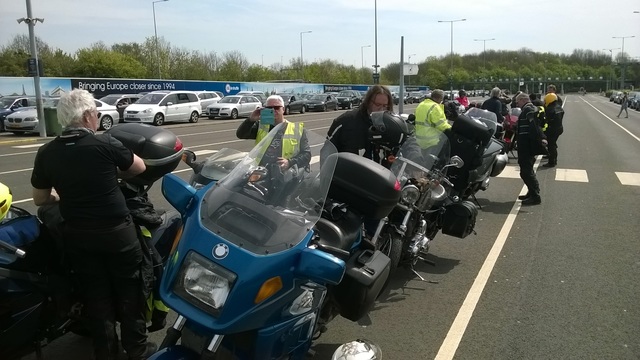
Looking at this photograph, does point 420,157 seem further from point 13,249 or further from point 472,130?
point 13,249

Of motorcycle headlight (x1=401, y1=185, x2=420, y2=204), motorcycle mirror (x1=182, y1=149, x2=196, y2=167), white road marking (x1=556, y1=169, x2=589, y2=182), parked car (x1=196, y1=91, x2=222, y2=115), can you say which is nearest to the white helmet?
motorcycle mirror (x1=182, y1=149, x2=196, y2=167)

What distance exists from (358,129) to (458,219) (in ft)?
4.56

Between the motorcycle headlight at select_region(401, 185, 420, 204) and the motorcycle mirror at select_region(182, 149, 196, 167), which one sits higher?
the motorcycle mirror at select_region(182, 149, 196, 167)

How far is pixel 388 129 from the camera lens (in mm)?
4961

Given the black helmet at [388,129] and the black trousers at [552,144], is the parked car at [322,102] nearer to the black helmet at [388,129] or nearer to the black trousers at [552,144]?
the black trousers at [552,144]

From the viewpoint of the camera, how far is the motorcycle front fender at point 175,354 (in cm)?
235

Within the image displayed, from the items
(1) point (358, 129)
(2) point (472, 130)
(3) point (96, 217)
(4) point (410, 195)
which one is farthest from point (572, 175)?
(3) point (96, 217)

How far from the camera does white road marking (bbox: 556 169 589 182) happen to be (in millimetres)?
11227

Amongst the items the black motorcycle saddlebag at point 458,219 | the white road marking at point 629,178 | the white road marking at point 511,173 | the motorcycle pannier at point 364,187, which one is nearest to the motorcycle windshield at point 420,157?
the black motorcycle saddlebag at point 458,219

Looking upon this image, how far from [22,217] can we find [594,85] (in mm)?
151811

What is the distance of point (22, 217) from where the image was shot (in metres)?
3.23

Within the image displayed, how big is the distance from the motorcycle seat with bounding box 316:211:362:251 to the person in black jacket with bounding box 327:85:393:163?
2252 millimetres

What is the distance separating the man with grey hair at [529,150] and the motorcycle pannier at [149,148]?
22.6 feet

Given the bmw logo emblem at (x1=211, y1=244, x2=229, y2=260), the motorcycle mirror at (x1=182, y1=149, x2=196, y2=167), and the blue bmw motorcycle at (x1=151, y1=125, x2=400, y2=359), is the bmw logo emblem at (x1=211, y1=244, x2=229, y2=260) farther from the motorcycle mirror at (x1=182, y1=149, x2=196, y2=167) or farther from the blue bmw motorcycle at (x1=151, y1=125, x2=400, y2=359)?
the motorcycle mirror at (x1=182, y1=149, x2=196, y2=167)
